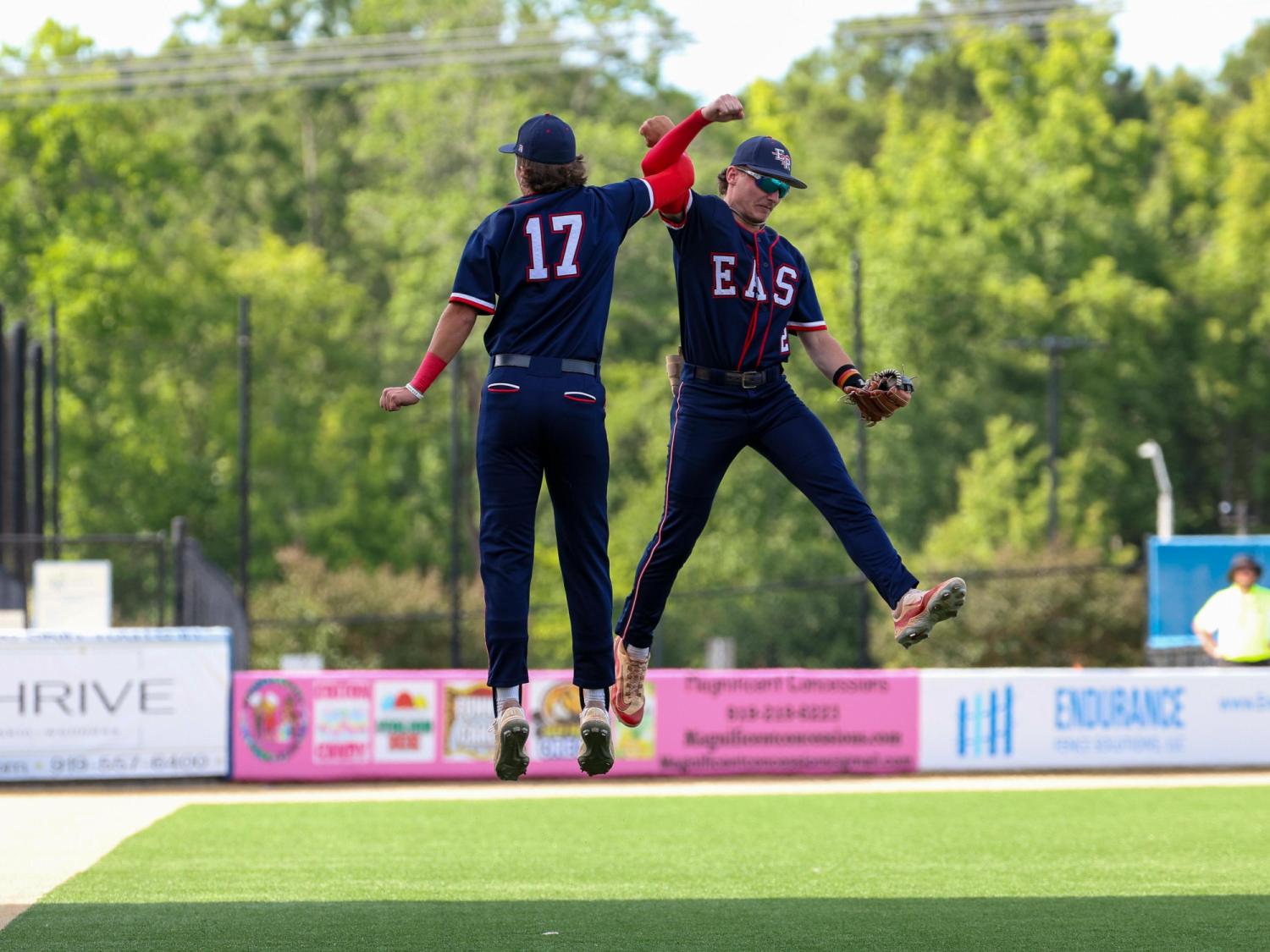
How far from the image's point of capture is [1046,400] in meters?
50.2

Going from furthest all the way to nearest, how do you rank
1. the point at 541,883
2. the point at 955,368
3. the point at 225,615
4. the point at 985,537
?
the point at 955,368 < the point at 985,537 < the point at 225,615 < the point at 541,883

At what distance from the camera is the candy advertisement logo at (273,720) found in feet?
66.6

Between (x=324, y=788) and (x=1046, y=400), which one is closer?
(x=324, y=788)

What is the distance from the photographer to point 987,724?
21.4m

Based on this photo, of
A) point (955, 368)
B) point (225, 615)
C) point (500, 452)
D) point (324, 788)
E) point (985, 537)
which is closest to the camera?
point (500, 452)

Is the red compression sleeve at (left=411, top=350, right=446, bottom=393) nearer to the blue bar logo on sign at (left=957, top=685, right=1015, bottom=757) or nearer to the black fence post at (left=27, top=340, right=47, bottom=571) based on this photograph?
the blue bar logo on sign at (left=957, top=685, right=1015, bottom=757)

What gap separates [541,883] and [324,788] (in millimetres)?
9241

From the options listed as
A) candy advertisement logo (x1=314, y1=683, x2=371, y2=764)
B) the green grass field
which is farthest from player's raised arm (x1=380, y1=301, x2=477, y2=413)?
candy advertisement logo (x1=314, y1=683, x2=371, y2=764)

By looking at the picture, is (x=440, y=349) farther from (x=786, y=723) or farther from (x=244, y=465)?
(x=244, y=465)

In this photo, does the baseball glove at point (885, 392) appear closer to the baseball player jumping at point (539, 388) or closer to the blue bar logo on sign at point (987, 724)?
the baseball player jumping at point (539, 388)

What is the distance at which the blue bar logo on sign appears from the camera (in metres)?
21.4

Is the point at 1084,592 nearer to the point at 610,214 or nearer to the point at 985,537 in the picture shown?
the point at 985,537

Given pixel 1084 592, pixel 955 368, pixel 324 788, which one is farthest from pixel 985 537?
pixel 324 788

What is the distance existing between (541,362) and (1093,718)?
15.3 m
